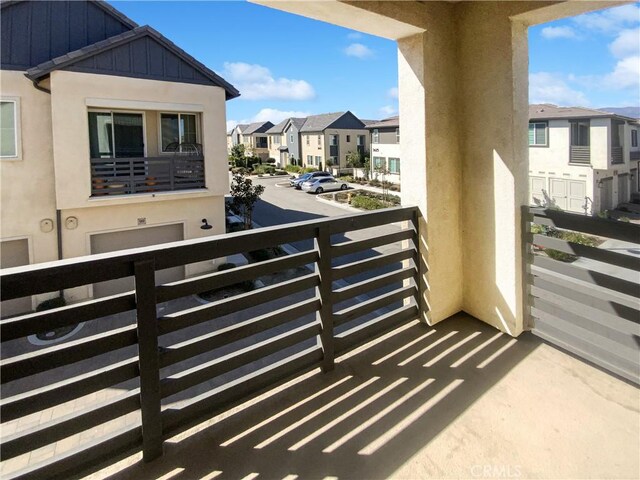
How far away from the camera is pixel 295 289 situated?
1909mm

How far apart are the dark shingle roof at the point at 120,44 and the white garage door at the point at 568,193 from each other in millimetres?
11313

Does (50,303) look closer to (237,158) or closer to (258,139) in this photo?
(237,158)

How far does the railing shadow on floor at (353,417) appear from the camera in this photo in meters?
1.44

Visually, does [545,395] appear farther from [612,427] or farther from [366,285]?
[366,285]

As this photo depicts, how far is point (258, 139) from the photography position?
3997cm

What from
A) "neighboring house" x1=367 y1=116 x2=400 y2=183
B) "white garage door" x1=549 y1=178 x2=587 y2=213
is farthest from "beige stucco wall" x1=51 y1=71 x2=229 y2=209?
"neighboring house" x1=367 y1=116 x2=400 y2=183

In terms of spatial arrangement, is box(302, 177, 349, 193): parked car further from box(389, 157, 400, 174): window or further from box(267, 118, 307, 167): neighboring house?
box(267, 118, 307, 167): neighboring house

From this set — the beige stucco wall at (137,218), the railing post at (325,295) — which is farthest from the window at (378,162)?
the railing post at (325,295)

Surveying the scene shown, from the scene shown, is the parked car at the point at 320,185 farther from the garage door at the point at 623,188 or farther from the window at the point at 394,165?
the garage door at the point at 623,188

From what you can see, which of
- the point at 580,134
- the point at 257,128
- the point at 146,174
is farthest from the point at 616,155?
the point at 257,128

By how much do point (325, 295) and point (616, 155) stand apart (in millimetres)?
15791

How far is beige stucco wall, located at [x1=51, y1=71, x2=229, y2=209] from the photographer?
6.94 meters

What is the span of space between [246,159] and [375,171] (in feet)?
45.7

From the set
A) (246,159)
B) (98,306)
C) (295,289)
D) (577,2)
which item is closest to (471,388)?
(295,289)
